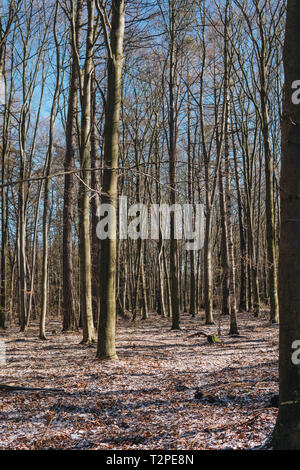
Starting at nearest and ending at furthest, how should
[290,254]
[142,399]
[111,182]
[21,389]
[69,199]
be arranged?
[290,254] → [142,399] → [21,389] → [111,182] → [69,199]

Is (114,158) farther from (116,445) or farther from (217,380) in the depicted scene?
(116,445)

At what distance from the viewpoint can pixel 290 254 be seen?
3.08 metres

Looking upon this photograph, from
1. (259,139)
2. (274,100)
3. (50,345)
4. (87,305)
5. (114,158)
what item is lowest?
(50,345)

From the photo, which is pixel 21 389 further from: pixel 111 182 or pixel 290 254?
pixel 290 254

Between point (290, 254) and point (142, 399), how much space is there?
10.6 ft

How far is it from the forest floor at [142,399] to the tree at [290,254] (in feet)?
2.10

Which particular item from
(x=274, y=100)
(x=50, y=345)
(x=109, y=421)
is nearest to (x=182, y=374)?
(x=109, y=421)

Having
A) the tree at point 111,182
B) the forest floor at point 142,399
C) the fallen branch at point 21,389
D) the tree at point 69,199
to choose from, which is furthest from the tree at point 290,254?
the tree at point 69,199

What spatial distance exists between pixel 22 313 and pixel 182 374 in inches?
342

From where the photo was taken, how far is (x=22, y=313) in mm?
13555

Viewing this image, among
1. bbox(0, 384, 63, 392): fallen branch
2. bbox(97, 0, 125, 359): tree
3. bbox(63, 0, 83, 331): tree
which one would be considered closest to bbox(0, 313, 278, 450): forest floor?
bbox(0, 384, 63, 392): fallen branch

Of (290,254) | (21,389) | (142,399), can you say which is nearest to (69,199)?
(21,389)

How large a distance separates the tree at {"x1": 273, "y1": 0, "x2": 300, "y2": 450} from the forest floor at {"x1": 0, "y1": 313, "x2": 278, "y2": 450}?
639mm

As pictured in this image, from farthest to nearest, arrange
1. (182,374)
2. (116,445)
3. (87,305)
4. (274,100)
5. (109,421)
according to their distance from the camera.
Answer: (274,100), (87,305), (182,374), (109,421), (116,445)
